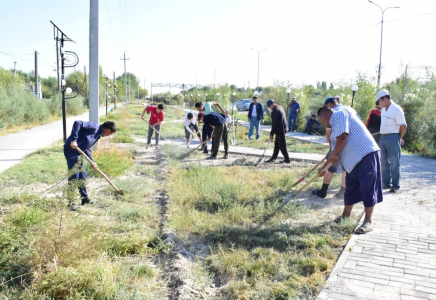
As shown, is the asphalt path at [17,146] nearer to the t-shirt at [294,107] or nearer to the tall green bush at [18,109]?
the tall green bush at [18,109]

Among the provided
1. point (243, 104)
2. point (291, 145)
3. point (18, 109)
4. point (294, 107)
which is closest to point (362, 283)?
point (291, 145)

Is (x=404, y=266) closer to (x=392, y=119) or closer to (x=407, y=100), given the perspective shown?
(x=392, y=119)

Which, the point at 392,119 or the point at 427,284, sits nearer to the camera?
the point at 427,284

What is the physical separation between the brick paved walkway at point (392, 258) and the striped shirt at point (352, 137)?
97 centimetres

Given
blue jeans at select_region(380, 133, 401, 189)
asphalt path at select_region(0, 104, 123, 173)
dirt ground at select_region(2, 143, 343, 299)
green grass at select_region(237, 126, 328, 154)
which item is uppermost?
blue jeans at select_region(380, 133, 401, 189)

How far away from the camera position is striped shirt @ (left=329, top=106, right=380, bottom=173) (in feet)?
14.2

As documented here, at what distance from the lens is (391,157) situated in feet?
20.6

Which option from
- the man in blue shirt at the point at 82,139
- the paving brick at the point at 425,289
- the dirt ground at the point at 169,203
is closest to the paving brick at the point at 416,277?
the paving brick at the point at 425,289

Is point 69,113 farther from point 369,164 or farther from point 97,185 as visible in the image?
point 369,164

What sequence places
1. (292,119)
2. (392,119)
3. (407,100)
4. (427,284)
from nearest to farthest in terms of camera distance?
1. (427,284)
2. (392,119)
3. (407,100)
4. (292,119)

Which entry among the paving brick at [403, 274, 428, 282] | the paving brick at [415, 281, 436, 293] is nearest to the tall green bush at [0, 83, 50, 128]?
the paving brick at [403, 274, 428, 282]

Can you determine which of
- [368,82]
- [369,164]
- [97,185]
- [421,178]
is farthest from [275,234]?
[368,82]

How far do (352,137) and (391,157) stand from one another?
7.59ft

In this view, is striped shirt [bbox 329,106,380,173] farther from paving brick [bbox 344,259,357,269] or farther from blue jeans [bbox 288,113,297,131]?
blue jeans [bbox 288,113,297,131]
